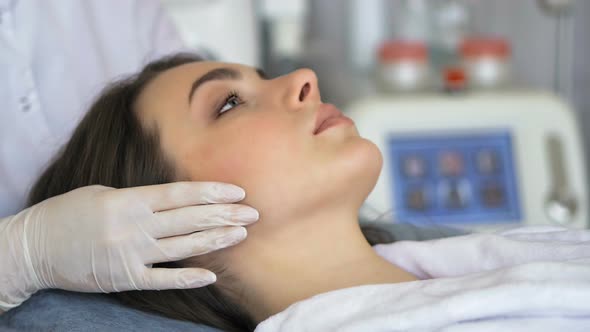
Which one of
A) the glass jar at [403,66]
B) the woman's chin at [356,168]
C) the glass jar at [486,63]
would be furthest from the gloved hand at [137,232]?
the glass jar at [486,63]

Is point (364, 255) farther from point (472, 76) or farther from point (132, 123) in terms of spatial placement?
point (472, 76)

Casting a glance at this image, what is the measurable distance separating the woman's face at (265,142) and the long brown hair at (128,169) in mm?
29

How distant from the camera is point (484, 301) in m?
0.89

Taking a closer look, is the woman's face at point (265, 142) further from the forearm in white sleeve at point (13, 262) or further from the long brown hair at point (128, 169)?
the forearm in white sleeve at point (13, 262)

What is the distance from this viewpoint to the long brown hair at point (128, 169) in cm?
108

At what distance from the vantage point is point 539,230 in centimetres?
126

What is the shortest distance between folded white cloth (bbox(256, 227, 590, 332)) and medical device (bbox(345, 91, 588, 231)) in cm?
68

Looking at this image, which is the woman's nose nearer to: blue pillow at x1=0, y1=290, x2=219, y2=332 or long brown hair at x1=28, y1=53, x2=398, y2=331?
long brown hair at x1=28, y1=53, x2=398, y2=331

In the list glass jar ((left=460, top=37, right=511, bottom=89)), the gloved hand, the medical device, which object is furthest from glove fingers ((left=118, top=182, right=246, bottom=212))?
glass jar ((left=460, top=37, right=511, bottom=89))

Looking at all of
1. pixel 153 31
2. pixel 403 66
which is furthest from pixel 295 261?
pixel 403 66

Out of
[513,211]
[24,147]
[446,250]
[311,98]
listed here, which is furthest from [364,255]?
[513,211]

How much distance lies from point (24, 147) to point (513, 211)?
1.13 meters

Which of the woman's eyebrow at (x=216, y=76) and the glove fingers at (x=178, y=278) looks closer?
the glove fingers at (x=178, y=278)

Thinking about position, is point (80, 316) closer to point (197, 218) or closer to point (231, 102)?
point (197, 218)
